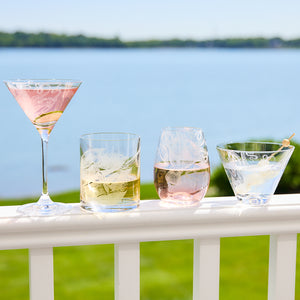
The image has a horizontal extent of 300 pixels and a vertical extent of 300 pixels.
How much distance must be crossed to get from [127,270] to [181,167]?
0.21 metres

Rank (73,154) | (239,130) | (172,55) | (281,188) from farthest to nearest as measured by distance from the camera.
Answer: (172,55) → (239,130) → (73,154) → (281,188)

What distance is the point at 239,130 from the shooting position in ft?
53.3

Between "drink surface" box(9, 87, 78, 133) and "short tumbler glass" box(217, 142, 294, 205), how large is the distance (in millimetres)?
322

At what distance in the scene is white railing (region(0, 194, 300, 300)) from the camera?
0.85 meters

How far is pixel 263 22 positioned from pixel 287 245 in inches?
733

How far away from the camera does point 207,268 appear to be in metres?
0.93

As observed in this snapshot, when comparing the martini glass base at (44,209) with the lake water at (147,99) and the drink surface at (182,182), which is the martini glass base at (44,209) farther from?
the lake water at (147,99)

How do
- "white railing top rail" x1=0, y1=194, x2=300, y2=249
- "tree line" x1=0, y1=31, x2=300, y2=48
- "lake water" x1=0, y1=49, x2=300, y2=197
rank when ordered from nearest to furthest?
"white railing top rail" x1=0, y1=194, x2=300, y2=249
"lake water" x1=0, y1=49, x2=300, y2=197
"tree line" x1=0, y1=31, x2=300, y2=48

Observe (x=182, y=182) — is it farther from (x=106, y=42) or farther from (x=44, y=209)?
(x=106, y=42)

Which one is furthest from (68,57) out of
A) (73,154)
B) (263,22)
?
(73,154)

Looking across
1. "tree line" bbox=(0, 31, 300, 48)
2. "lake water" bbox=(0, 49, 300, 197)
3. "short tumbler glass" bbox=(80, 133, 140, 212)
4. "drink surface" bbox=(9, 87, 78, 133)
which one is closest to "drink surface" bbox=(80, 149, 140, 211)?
"short tumbler glass" bbox=(80, 133, 140, 212)

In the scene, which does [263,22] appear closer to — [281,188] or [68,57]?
[68,57]

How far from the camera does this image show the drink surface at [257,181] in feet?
3.12

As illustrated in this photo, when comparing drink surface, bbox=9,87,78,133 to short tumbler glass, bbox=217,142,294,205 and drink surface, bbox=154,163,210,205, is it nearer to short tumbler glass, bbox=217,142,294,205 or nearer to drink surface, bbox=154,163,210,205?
drink surface, bbox=154,163,210,205
